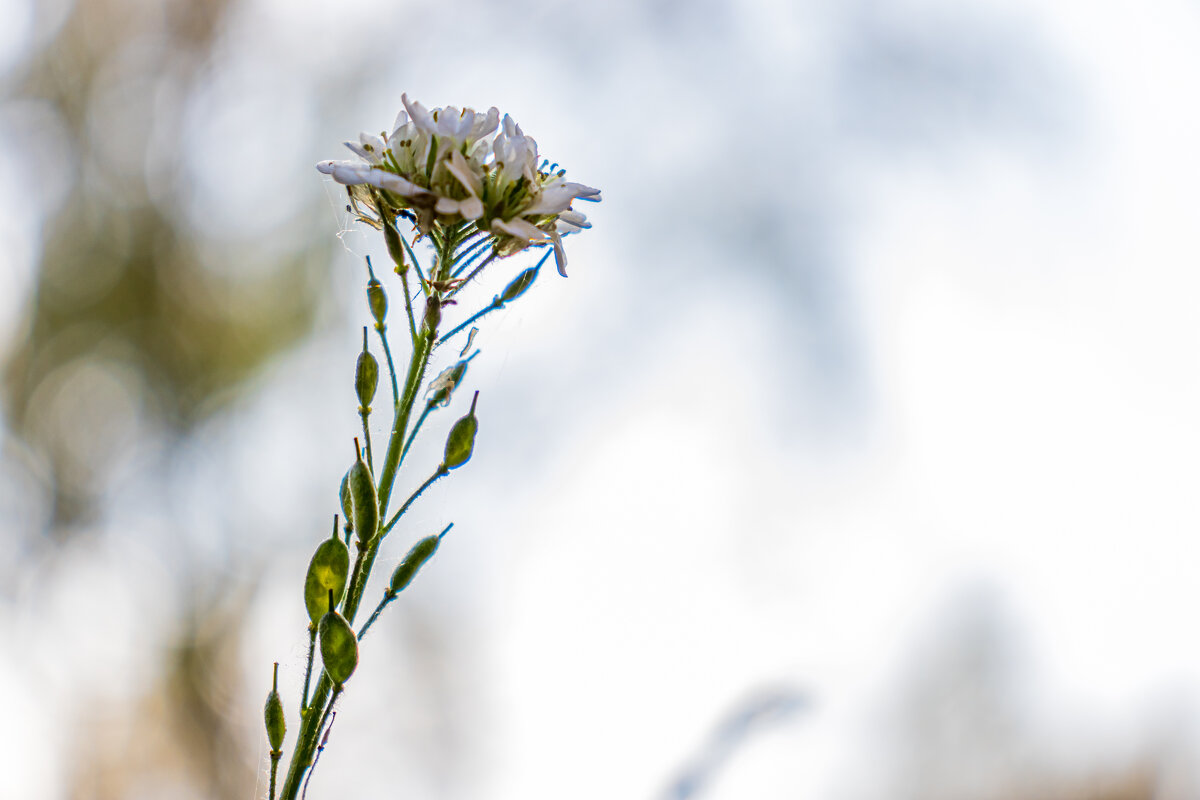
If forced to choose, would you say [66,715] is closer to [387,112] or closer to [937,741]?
[387,112]

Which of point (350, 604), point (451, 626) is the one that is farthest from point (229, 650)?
point (350, 604)

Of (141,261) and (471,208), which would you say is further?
(141,261)

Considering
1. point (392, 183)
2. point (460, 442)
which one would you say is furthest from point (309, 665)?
point (392, 183)

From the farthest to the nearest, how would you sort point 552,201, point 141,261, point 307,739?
point 141,261
point 552,201
point 307,739

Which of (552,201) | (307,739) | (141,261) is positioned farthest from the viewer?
(141,261)

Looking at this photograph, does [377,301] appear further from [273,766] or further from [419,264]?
[273,766]

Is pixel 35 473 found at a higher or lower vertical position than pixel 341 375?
lower
